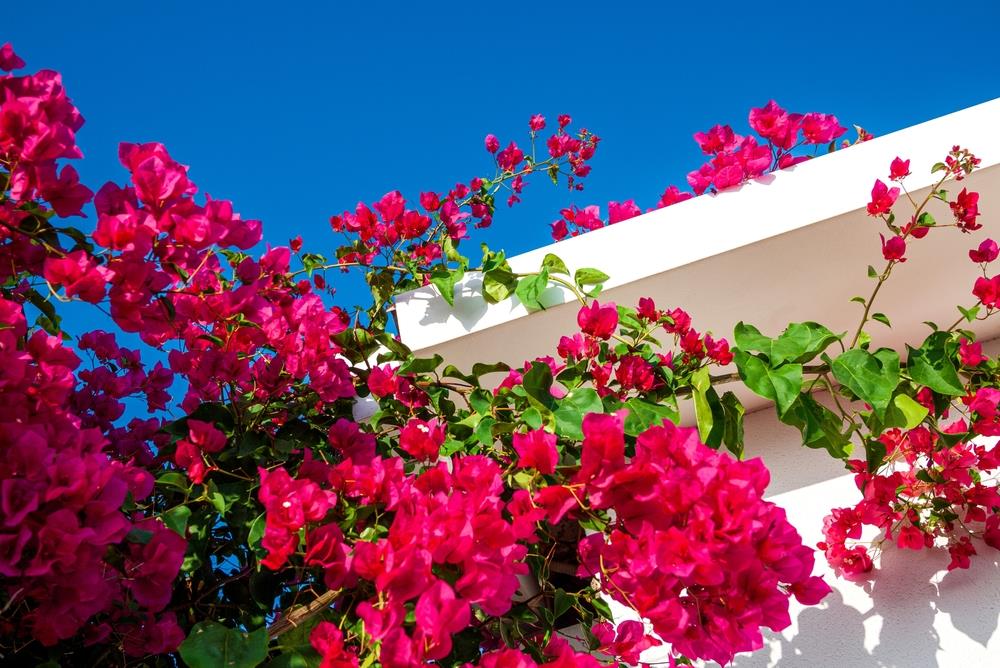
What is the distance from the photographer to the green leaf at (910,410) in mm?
1361

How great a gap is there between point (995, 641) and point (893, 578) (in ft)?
0.67

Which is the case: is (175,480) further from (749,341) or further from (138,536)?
(749,341)

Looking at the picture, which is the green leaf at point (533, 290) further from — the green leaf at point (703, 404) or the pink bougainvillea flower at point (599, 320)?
the green leaf at point (703, 404)

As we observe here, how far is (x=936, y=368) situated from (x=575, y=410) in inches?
27.6

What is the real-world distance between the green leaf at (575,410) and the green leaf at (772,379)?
26 centimetres

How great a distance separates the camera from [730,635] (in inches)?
36.5

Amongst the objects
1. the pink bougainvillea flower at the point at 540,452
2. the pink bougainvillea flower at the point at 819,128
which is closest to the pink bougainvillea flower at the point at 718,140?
the pink bougainvillea flower at the point at 819,128

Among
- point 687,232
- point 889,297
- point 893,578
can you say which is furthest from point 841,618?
point 687,232

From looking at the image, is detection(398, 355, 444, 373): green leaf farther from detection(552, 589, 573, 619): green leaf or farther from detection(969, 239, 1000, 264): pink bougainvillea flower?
detection(969, 239, 1000, 264): pink bougainvillea flower

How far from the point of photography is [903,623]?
1611 mm

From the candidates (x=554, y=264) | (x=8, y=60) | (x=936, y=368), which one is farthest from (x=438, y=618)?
(x=936, y=368)

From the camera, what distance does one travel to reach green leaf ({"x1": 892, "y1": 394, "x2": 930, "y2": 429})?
136 centimetres

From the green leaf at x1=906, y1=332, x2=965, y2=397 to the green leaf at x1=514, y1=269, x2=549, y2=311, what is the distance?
703mm

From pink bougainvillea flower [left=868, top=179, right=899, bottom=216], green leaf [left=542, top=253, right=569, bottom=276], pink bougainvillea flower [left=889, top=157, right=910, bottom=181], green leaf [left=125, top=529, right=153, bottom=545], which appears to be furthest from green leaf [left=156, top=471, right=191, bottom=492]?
pink bougainvillea flower [left=889, top=157, right=910, bottom=181]
